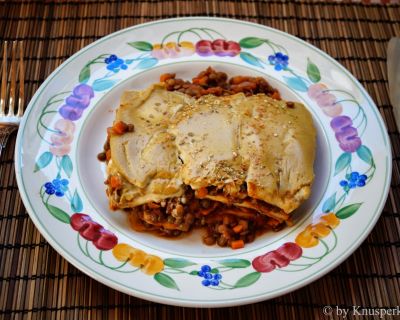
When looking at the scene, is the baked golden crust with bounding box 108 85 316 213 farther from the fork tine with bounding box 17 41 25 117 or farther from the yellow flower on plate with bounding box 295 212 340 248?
the fork tine with bounding box 17 41 25 117

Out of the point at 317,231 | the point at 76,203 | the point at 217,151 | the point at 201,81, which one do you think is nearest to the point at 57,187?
the point at 76,203

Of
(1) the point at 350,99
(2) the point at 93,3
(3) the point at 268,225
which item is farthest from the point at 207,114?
(2) the point at 93,3

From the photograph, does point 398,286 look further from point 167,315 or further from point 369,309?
point 167,315

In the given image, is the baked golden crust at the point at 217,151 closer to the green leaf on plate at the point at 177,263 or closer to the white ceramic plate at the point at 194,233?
the white ceramic plate at the point at 194,233

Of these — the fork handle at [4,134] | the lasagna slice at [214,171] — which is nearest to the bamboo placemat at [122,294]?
the fork handle at [4,134]

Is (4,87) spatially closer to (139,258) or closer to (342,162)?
(139,258)

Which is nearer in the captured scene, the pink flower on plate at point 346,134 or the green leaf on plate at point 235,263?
the green leaf on plate at point 235,263
